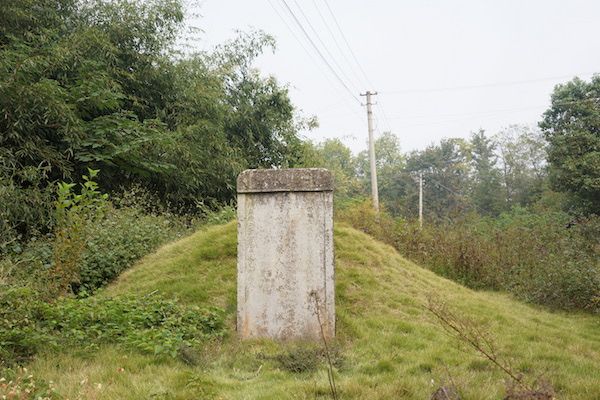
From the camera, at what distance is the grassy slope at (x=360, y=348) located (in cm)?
410

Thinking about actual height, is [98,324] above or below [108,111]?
below

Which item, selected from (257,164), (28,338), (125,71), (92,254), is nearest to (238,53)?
(257,164)

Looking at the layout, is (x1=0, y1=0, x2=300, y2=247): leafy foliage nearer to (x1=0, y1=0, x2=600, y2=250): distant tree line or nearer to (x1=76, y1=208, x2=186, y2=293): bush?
(x1=0, y1=0, x2=600, y2=250): distant tree line

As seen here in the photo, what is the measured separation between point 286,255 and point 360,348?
51.3 inches

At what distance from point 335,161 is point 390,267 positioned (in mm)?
49019

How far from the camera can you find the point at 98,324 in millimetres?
5258

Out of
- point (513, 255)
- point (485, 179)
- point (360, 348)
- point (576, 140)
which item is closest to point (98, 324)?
point (360, 348)

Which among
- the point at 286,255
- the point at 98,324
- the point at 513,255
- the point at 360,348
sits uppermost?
the point at 286,255

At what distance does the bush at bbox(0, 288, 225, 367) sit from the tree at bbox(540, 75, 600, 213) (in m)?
18.4

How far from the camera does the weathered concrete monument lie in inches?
227

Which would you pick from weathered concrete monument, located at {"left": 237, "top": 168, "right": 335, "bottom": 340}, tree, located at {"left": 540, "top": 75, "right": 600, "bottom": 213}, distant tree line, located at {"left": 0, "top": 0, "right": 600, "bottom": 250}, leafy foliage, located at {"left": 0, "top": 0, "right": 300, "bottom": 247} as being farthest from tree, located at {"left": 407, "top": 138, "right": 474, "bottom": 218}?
weathered concrete monument, located at {"left": 237, "top": 168, "right": 335, "bottom": 340}

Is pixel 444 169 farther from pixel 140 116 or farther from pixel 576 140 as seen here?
pixel 140 116

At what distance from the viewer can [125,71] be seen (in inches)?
532

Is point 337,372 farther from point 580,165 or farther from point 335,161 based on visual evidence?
point 335,161
